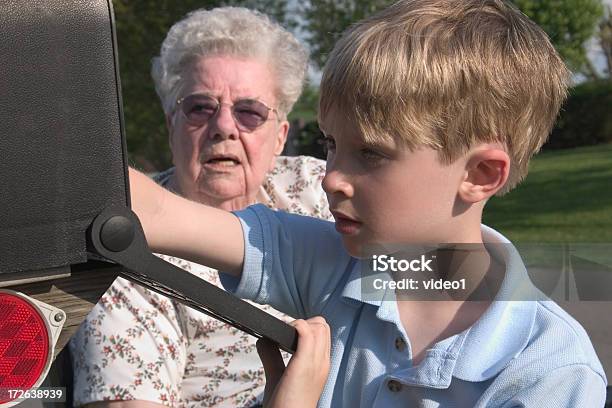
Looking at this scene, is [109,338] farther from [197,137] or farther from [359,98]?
[359,98]

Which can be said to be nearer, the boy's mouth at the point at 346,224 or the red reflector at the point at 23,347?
the red reflector at the point at 23,347

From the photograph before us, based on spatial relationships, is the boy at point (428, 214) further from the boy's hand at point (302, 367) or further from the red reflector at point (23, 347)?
the red reflector at point (23, 347)

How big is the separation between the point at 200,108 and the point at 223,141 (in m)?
0.12

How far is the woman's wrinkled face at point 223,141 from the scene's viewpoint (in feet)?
8.95

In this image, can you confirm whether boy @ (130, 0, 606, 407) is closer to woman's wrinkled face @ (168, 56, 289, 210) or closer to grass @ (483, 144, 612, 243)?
woman's wrinkled face @ (168, 56, 289, 210)

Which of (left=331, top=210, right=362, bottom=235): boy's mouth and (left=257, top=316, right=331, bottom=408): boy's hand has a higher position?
(left=331, top=210, right=362, bottom=235): boy's mouth

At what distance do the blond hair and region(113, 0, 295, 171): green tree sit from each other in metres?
8.76

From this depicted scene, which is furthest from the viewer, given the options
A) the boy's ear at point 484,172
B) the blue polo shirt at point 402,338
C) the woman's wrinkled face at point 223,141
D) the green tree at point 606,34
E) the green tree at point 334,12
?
the green tree at point 334,12

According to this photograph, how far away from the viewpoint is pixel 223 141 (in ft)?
9.16

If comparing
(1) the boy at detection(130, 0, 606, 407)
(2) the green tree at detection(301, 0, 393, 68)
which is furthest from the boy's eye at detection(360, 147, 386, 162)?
(2) the green tree at detection(301, 0, 393, 68)

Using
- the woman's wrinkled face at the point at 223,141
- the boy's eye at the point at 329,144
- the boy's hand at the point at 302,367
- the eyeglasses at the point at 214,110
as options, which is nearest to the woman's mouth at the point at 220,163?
the woman's wrinkled face at the point at 223,141

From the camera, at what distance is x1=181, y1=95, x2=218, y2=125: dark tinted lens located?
2.79 meters

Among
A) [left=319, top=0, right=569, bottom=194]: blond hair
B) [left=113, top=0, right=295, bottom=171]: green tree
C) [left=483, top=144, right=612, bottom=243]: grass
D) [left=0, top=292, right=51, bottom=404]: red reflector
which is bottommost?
[left=483, top=144, right=612, bottom=243]: grass

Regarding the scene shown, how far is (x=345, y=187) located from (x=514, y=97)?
32cm
